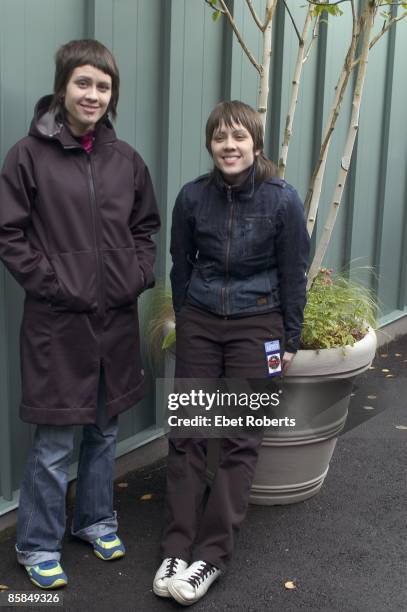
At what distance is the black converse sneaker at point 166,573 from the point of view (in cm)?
355

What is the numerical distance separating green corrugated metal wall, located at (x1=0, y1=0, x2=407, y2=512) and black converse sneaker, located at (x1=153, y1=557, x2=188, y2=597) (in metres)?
0.94

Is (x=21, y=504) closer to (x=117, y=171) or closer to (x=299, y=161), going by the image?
(x=117, y=171)

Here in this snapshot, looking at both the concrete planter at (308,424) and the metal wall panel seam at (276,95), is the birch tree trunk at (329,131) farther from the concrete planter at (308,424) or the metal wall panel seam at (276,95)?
the metal wall panel seam at (276,95)

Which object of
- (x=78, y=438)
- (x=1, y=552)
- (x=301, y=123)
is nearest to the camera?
(x=1, y=552)

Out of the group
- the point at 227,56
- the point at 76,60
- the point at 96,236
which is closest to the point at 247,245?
the point at 96,236

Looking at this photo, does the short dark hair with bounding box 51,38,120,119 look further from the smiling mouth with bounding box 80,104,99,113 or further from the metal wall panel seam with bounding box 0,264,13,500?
the metal wall panel seam with bounding box 0,264,13,500

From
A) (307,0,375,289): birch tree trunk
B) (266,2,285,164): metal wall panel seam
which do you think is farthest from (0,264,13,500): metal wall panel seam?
(266,2,285,164): metal wall panel seam

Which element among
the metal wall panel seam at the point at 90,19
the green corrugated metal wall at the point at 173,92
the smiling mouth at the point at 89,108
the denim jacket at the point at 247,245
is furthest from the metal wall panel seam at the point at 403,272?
the smiling mouth at the point at 89,108

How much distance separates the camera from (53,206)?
3.38 meters

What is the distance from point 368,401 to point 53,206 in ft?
12.2

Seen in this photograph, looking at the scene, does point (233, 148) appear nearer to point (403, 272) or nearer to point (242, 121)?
point (242, 121)

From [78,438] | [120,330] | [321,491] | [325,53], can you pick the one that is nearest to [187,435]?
[120,330]

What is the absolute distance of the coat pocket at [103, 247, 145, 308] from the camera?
352 centimetres

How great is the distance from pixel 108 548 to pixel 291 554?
0.88m
